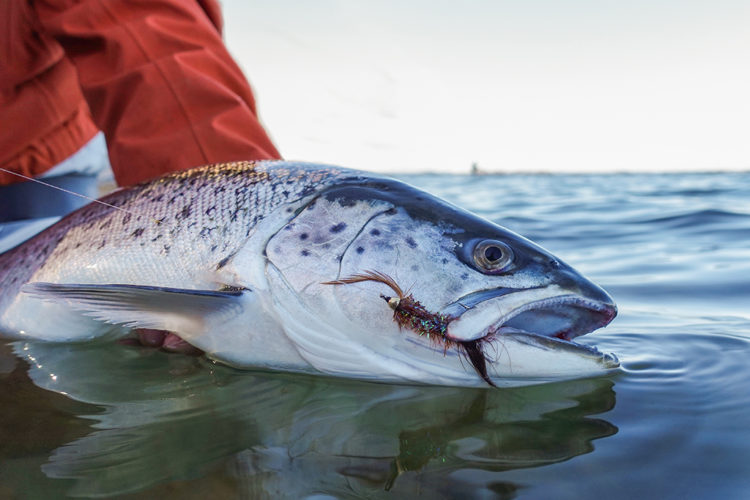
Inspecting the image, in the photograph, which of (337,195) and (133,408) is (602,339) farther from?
(133,408)

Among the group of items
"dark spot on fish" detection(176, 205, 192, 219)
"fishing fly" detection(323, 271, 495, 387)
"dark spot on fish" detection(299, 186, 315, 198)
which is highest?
"dark spot on fish" detection(299, 186, 315, 198)

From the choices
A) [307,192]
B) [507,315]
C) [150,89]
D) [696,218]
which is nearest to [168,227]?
[307,192]

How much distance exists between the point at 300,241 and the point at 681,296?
268 centimetres

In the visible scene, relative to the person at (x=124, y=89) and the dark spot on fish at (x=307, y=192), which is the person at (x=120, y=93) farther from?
the dark spot on fish at (x=307, y=192)

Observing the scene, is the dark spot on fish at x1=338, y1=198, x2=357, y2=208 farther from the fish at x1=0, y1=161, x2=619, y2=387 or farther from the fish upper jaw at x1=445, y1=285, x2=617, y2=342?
the fish upper jaw at x1=445, y1=285, x2=617, y2=342

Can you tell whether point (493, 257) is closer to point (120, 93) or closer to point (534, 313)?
point (534, 313)

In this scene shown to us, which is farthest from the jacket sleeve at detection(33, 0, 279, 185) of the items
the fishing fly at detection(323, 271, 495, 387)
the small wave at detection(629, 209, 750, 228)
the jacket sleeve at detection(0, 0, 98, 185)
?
the small wave at detection(629, 209, 750, 228)

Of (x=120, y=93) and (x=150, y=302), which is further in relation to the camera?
(x=120, y=93)

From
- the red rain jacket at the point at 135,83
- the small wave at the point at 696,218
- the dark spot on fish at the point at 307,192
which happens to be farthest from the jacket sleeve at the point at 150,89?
Result: the small wave at the point at 696,218

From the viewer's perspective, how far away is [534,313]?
206 centimetres

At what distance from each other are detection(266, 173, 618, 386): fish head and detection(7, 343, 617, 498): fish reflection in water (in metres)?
0.09

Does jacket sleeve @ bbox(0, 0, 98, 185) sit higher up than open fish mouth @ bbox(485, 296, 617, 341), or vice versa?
open fish mouth @ bbox(485, 296, 617, 341)

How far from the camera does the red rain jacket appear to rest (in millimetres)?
2713

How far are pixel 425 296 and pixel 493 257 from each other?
0.25 m
